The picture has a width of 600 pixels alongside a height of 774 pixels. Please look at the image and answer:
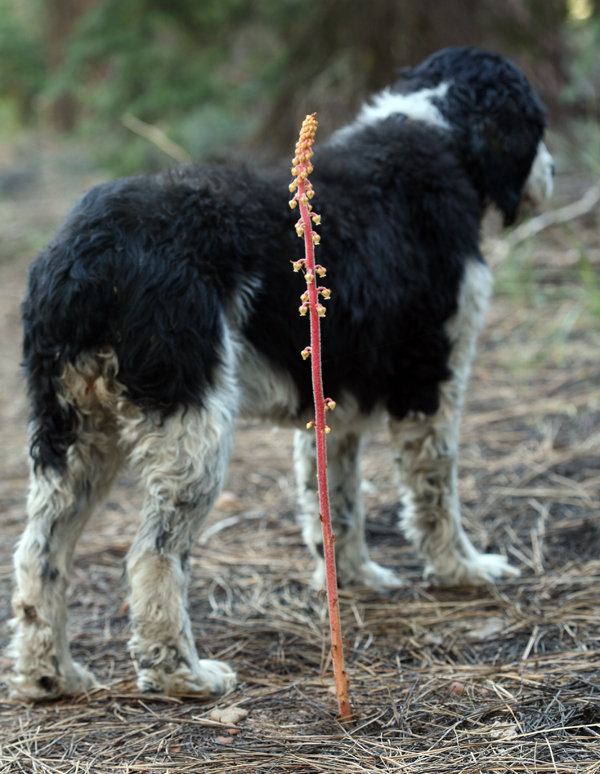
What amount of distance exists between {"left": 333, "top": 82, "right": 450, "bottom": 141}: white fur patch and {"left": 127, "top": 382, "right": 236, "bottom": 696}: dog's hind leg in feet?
5.33

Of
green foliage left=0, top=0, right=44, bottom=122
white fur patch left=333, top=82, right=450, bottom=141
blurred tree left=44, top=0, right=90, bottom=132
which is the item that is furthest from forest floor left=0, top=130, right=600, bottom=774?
green foliage left=0, top=0, right=44, bottom=122

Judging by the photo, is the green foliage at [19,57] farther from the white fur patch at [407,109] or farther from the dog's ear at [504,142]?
the dog's ear at [504,142]

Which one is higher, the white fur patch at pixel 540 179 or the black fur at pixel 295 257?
the white fur patch at pixel 540 179

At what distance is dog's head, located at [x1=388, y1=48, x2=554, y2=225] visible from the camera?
11.3 feet

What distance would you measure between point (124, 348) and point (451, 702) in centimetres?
145

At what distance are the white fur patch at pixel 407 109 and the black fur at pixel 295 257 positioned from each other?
0.04 m

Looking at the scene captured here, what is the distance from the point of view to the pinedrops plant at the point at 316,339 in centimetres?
185

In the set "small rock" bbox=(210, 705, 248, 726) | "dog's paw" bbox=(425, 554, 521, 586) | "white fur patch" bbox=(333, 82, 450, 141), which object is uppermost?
"white fur patch" bbox=(333, 82, 450, 141)

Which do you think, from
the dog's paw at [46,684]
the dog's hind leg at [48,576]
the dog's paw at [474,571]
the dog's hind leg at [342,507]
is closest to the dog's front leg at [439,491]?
the dog's paw at [474,571]

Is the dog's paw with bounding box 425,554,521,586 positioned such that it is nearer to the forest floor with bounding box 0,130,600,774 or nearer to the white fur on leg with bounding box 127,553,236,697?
the forest floor with bounding box 0,130,600,774

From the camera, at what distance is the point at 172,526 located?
243 cm

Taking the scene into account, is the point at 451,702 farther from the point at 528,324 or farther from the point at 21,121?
the point at 21,121

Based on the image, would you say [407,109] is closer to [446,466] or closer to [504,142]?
[504,142]

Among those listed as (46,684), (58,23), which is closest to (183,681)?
(46,684)
